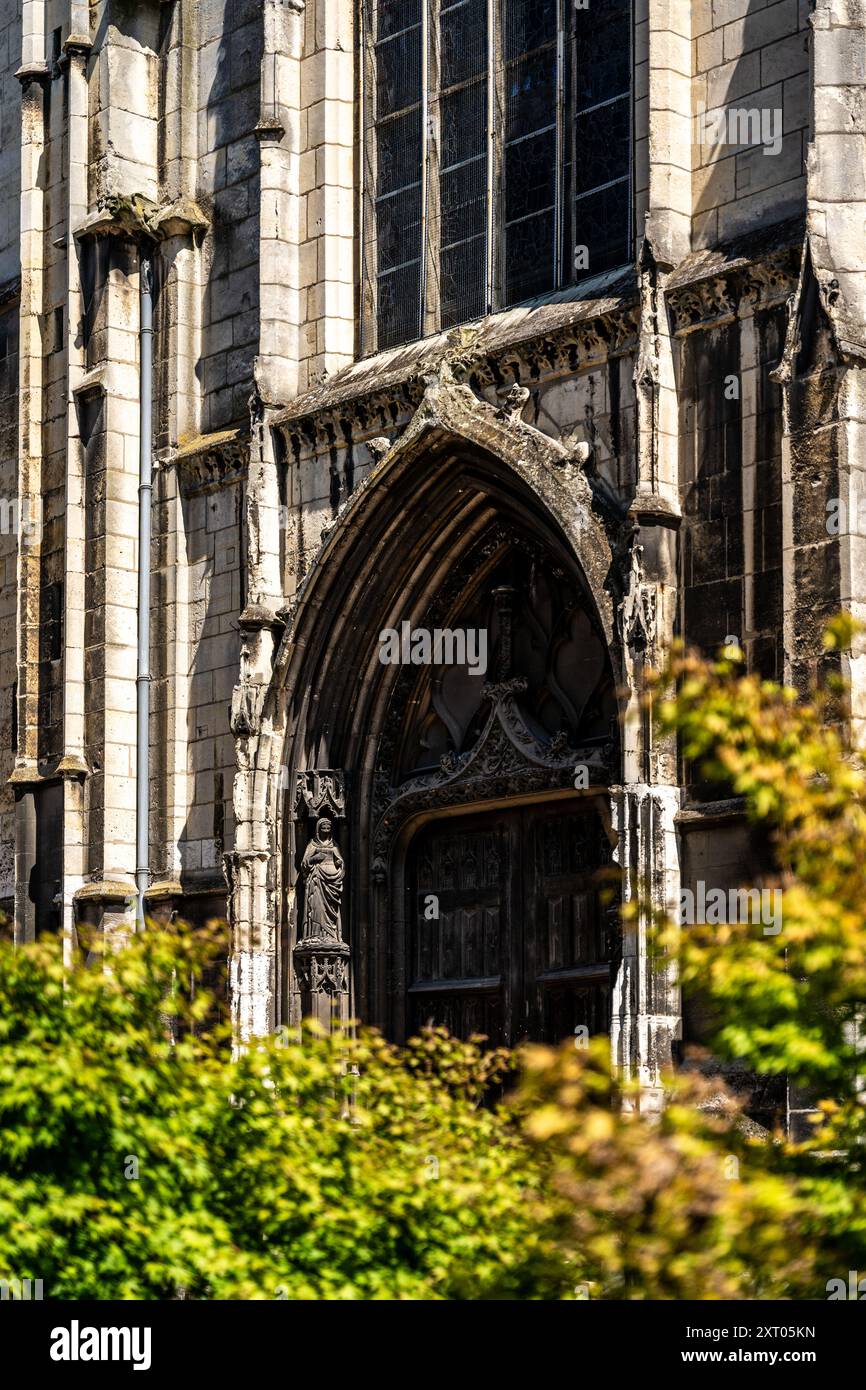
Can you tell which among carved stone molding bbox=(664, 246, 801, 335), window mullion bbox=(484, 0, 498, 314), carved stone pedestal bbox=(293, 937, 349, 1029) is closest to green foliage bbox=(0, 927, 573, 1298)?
carved stone molding bbox=(664, 246, 801, 335)

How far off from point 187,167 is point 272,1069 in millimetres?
13239

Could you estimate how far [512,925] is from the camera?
19.6 metres

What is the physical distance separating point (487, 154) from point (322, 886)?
629cm

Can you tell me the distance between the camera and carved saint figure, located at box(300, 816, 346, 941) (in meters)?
20.4

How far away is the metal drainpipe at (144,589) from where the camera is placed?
2239 centimetres

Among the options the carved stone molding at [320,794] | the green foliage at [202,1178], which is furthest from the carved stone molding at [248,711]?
the green foliage at [202,1178]

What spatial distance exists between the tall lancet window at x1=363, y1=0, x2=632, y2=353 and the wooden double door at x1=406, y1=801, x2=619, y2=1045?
435cm

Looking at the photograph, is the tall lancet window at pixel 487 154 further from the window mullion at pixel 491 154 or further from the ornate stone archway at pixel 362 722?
the ornate stone archway at pixel 362 722

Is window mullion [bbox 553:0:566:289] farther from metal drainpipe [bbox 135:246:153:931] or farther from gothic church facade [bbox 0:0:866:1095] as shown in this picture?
metal drainpipe [bbox 135:246:153:931]

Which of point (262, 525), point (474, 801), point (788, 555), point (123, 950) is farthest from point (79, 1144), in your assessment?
point (262, 525)

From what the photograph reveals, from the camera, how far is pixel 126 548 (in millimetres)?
22906

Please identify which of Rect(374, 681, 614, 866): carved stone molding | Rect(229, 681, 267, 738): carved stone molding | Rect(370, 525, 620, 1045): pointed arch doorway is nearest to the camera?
Rect(374, 681, 614, 866): carved stone molding

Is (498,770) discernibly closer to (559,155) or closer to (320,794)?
(320,794)
